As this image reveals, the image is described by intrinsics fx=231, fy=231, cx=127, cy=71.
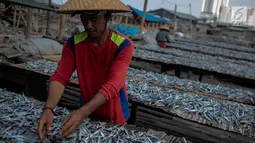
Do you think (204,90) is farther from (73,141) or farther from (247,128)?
(73,141)

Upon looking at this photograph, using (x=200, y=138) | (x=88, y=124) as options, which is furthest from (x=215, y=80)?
(x=88, y=124)

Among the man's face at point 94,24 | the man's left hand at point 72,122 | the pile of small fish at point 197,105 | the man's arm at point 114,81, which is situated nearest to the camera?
the man's left hand at point 72,122

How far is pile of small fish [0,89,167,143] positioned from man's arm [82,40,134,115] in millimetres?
330

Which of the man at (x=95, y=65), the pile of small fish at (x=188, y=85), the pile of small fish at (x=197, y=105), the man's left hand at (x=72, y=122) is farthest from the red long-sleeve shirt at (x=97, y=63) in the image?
the pile of small fish at (x=188, y=85)

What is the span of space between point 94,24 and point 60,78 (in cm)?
65

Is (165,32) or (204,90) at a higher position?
(165,32)

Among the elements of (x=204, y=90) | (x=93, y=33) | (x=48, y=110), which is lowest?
(x=204, y=90)

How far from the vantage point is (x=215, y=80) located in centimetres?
1147

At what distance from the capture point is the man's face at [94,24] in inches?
82.4

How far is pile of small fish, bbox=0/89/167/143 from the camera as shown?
2031 millimetres

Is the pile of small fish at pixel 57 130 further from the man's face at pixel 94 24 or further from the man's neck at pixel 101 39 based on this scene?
the man's face at pixel 94 24

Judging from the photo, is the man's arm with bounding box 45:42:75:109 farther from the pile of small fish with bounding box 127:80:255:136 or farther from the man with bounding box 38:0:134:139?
the pile of small fish with bounding box 127:80:255:136

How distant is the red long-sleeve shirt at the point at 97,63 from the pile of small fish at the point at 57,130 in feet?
0.89

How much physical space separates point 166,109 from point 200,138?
2.75 ft
